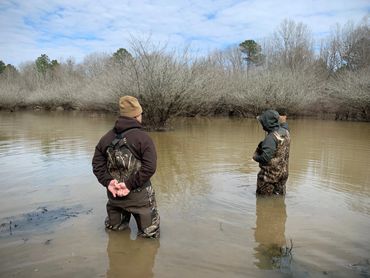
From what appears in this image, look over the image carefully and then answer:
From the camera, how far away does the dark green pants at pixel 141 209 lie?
5.02 meters

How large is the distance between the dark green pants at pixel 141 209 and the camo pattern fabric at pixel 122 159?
0.28 m

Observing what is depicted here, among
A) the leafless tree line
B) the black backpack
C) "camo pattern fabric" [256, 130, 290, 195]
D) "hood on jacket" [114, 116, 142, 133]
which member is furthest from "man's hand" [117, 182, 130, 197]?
the leafless tree line

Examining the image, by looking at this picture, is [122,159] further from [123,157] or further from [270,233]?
[270,233]

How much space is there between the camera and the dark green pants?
5.02m

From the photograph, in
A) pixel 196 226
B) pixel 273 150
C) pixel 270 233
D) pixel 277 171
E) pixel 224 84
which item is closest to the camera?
pixel 270 233

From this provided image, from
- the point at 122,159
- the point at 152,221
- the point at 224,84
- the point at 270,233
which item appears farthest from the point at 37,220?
the point at 224,84

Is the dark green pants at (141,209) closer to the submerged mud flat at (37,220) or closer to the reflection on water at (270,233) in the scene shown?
the submerged mud flat at (37,220)

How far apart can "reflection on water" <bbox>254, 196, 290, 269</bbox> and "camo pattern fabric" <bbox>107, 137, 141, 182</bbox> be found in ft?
6.36

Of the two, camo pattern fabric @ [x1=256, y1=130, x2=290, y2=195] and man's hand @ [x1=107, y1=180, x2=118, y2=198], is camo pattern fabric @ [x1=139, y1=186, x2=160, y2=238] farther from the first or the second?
camo pattern fabric @ [x1=256, y1=130, x2=290, y2=195]

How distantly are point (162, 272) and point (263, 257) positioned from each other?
1354 mm

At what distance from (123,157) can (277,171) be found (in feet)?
11.4

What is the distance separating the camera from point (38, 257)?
4.79 m

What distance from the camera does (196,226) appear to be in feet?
19.9

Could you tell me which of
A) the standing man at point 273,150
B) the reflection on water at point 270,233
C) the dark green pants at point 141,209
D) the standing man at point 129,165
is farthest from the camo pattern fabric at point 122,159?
the standing man at point 273,150
